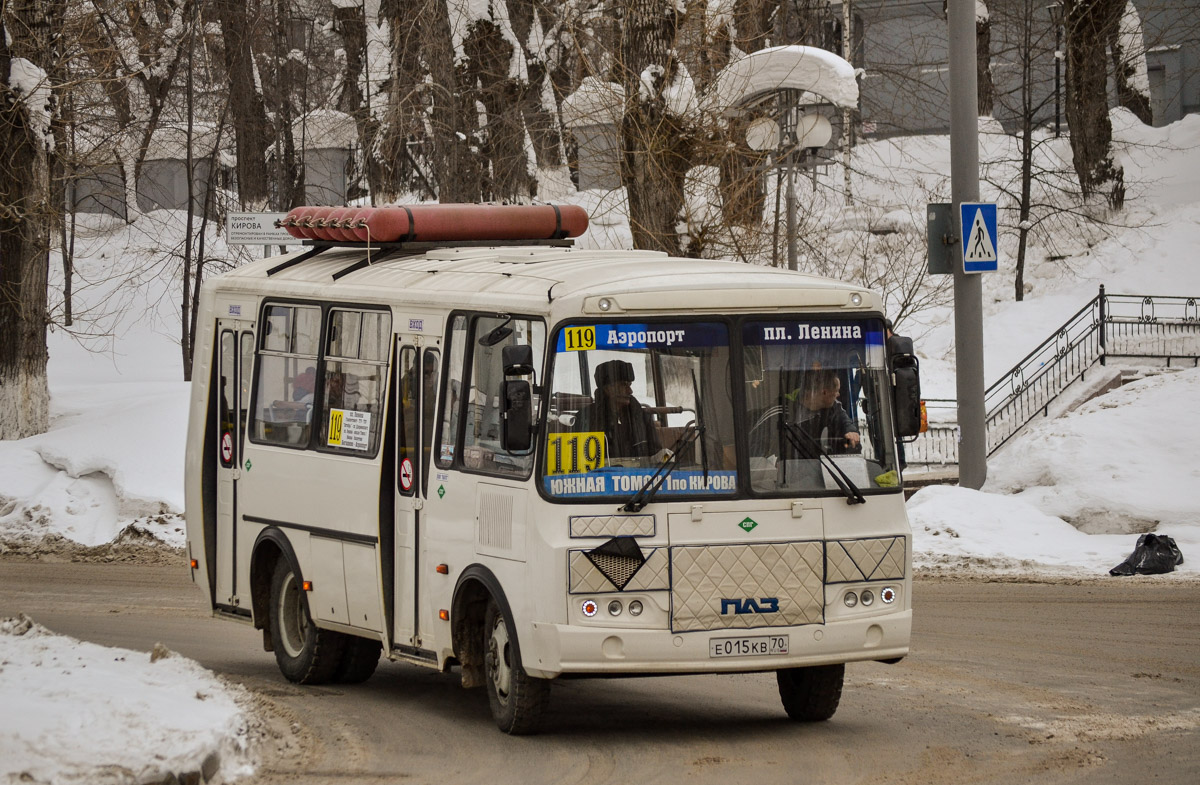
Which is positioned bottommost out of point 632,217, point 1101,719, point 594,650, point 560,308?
point 1101,719

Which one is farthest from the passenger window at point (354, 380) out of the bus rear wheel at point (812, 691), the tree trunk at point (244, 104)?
the tree trunk at point (244, 104)

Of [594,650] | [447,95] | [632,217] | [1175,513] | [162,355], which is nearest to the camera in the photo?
[594,650]

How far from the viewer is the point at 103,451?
2077 cm

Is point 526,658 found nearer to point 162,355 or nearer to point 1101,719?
point 1101,719

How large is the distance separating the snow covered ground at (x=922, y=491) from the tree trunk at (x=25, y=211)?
621 millimetres

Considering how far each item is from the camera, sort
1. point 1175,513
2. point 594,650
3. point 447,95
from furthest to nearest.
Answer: point 447,95 < point 1175,513 < point 594,650

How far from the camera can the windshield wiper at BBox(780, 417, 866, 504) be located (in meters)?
8.85

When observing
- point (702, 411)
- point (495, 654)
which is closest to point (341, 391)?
point (495, 654)

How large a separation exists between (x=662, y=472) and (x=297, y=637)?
4135 millimetres

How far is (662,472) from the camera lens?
8633 millimetres

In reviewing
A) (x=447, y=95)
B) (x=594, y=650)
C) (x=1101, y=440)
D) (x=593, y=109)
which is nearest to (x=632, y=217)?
(x=593, y=109)

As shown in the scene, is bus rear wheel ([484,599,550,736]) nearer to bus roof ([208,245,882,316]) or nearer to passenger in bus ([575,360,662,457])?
passenger in bus ([575,360,662,457])

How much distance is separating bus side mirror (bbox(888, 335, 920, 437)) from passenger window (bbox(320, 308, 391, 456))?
10.5ft

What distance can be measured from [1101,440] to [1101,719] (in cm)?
1018
